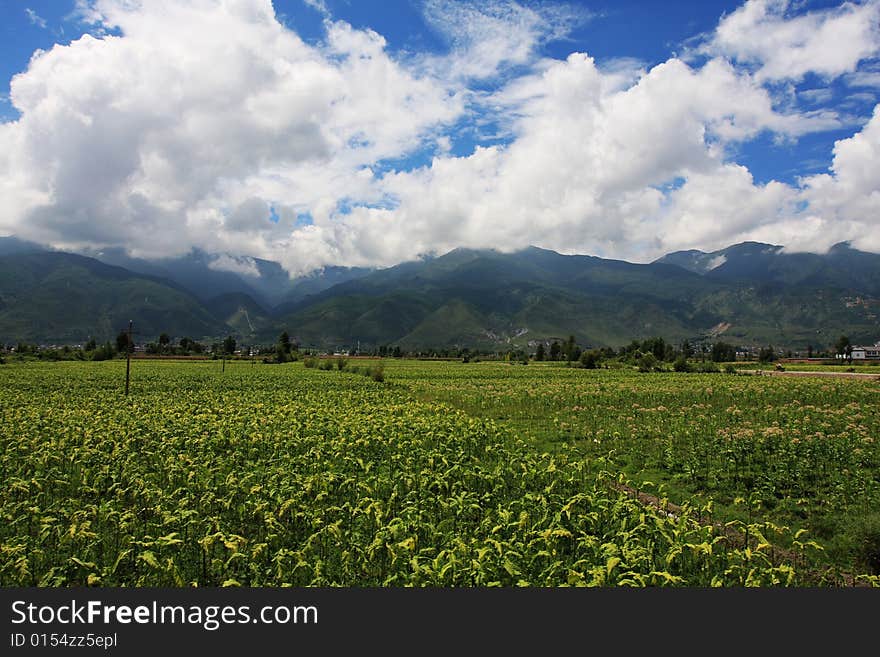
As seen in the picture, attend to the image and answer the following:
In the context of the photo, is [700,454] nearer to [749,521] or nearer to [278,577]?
[749,521]

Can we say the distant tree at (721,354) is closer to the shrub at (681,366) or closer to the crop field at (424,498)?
the shrub at (681,366)

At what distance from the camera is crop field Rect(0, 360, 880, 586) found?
374 inches

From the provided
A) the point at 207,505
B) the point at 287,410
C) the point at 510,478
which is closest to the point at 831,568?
the point at 510,478

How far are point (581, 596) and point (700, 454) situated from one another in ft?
50.7

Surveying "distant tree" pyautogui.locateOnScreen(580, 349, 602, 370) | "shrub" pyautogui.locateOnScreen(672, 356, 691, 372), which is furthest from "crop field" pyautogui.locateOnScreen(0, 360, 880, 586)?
"distant tree" pyautogui.locateOnScreen(580, 349, 602, 370)

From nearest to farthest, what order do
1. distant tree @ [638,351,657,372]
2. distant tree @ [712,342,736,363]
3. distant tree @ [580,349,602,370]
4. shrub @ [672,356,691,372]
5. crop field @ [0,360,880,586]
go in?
crop field @ [0,360,880,586] → distant tree @ [638,351,657,372] → shrub @ [672,356,691,372] → distant tree @ [580,349,602,370] → distant tree @ [712,342,736,363]

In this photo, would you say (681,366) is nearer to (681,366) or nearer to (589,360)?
(681,366)

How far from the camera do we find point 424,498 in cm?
1348

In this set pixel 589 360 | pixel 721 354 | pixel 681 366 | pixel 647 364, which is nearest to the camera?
pixel 647 364

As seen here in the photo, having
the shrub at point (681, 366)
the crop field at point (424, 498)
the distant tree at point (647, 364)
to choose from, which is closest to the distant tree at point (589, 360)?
the distant tree at point (647, 364)

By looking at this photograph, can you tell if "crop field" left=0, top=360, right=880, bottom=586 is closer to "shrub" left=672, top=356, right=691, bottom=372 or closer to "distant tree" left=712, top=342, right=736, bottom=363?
"shrub" left=672, top=356, right=691, bottom=372

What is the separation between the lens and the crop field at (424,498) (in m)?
9.50


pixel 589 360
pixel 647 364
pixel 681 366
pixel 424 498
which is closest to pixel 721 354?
pixel 681 366

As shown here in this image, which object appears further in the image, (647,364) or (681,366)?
Result: (681,366)
